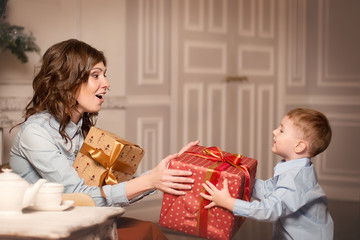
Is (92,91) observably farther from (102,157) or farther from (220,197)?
(220,197)

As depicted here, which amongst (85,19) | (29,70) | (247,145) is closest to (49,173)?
(29,70)

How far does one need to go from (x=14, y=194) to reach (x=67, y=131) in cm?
78

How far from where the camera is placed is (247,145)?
5.36 meters

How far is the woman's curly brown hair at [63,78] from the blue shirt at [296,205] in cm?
85

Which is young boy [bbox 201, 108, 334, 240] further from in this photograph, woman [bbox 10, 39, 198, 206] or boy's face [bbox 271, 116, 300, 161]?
woman [bbox 10, 39, 198, 206]

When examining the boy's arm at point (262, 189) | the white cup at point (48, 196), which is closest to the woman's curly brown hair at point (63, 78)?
the white cup at point (48, 196)

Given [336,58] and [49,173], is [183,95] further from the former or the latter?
[49,173]

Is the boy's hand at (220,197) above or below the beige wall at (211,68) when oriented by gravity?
below

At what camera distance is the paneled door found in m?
4.82

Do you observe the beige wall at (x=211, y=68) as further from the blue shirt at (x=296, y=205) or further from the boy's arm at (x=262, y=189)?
the blue shirt at (x=296, y=205)

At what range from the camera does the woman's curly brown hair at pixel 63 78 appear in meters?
2.11

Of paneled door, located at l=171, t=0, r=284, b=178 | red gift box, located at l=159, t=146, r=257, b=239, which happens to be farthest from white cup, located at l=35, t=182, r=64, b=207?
paneled door, located at l=171, t=0, r=284, b=178

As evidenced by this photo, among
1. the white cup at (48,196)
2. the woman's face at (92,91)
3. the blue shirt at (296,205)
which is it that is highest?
the woman's face at (92,91)

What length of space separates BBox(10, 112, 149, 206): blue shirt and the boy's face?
66 centimetres
